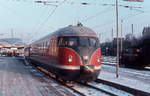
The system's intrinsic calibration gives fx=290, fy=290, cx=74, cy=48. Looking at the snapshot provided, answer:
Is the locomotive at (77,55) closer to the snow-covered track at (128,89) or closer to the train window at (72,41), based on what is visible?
the train window at (72,41)

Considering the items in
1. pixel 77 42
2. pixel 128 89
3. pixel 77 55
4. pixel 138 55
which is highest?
pixel 77 42

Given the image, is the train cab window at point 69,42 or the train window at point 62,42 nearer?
the train cab window at point 69,42

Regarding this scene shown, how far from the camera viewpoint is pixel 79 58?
14469mm

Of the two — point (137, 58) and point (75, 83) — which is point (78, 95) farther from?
point (137, 58)

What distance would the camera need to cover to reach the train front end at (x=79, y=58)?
1441 cm

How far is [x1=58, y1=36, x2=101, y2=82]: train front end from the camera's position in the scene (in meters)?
14.4

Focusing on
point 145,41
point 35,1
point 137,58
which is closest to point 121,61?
point 137,58

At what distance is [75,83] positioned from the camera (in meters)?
16.3

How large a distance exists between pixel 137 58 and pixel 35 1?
49.9 ft

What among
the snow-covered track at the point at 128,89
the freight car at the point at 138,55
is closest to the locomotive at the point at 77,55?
the snow-covered track at the point at 128,89

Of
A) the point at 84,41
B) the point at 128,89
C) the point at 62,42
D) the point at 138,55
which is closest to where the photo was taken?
the point at 128,89

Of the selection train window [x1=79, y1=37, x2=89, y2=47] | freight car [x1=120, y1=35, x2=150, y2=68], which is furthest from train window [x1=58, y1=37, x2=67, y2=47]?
freight car [x1=120, y1=35, x2=150, y2=68]

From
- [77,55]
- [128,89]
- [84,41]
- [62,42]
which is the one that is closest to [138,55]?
[84,41]

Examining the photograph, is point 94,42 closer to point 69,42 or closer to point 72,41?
point 72,41
